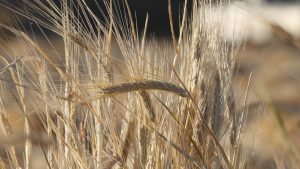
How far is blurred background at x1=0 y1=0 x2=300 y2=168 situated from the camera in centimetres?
101

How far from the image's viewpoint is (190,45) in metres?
1.39

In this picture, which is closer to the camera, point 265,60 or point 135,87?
point 135,87

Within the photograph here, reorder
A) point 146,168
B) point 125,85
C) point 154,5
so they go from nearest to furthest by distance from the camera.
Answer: point 125,85 < point 146,168 < point 154,5

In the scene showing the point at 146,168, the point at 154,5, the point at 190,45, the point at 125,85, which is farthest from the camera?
the point at 154,5

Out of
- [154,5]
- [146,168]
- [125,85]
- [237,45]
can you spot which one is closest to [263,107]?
[237,45]

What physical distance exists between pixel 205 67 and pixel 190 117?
10 centimetres

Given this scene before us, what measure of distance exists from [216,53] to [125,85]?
1.10ft

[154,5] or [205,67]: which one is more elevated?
[154,5]

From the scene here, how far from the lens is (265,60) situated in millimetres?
1194

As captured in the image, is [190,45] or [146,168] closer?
[146,168]

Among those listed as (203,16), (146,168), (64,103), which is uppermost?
(203,16)

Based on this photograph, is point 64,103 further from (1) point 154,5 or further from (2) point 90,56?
(1) point 154,5

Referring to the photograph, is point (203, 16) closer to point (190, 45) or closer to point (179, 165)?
point (190, 45)

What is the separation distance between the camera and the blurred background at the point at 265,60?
101cm
